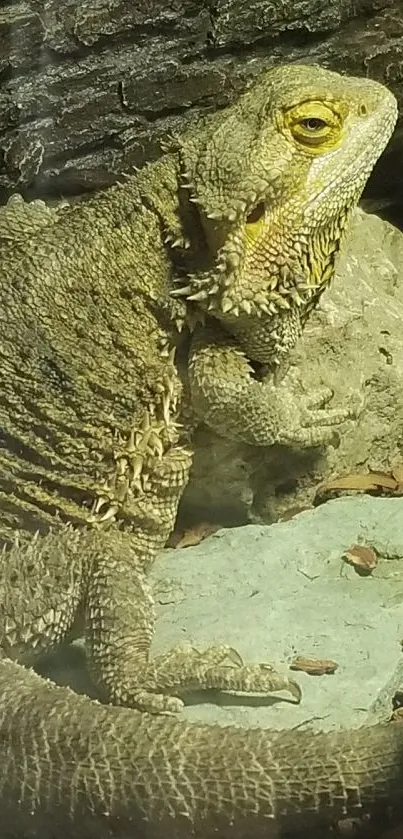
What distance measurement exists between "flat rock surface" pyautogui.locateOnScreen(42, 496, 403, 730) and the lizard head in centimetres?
42

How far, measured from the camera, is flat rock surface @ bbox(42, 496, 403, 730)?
1.99 meters

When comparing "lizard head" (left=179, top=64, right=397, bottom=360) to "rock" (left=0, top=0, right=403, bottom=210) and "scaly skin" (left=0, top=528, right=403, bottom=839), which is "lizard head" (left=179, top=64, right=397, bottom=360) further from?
"scaly skin" (left=0, top=528, right=403, bottom=839)

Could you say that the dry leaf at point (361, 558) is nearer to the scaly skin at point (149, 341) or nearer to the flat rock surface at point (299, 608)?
the flat rock surface at point (299, 608)

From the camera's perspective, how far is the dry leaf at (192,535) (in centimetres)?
255

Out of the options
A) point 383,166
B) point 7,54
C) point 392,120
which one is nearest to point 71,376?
point 7,54

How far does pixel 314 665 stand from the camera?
6.76 ft

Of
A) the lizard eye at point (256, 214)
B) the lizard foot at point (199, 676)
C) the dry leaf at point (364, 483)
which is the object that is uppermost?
the lizard eye at point (256, 214)

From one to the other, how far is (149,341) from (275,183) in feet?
1.22

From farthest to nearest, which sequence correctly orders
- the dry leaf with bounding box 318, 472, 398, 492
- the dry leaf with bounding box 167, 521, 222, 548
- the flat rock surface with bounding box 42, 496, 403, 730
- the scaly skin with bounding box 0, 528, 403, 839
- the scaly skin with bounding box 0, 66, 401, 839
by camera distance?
the dry leaf with bounding box 318, 472, 398, 492, the dry leaf with bounding box 167, 521, 222, 548, the scaly skin with bounding box 0, 66, 401, 839, the flat rock surface with bounding box 42, 496, 403, 730, the scaly skin with bounding box 0, 528, 403, 839

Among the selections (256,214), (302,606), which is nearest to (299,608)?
(302,606)

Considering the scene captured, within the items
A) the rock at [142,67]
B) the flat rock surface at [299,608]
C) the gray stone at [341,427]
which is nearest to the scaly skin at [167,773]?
the flat rock surface at [299,608]

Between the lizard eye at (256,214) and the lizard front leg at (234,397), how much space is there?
0.22 m

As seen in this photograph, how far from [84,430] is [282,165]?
607 millimetres

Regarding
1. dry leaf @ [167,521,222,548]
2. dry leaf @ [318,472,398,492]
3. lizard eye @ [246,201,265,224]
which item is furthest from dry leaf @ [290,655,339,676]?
lizard eye @ [246,201,265,224]
